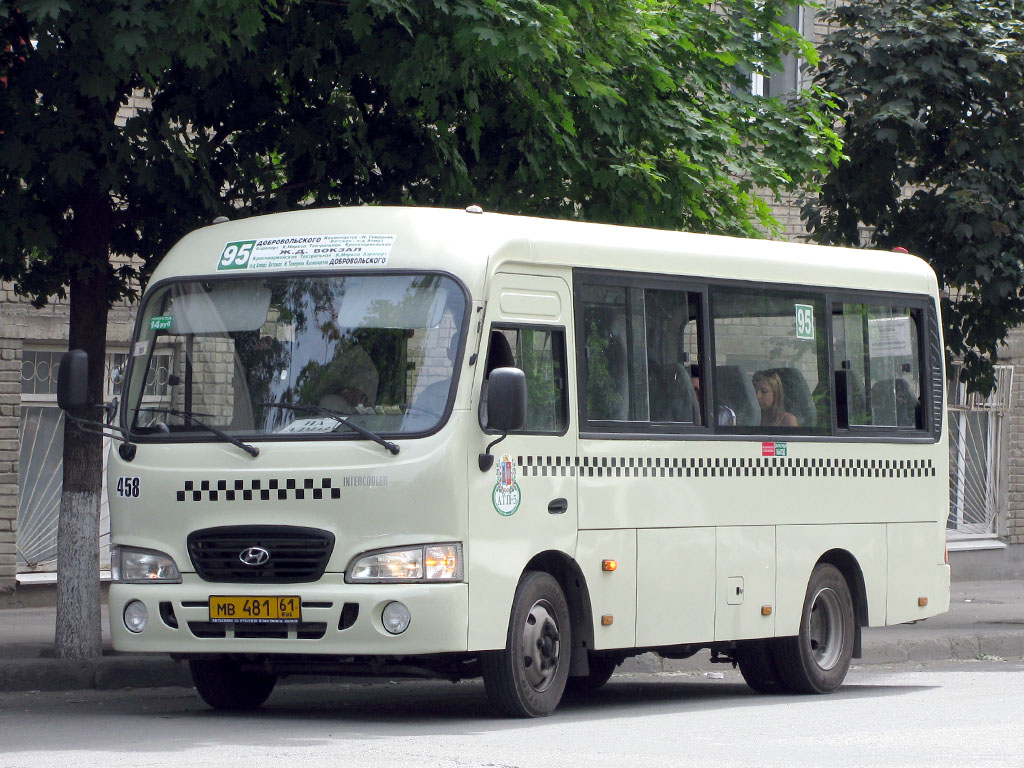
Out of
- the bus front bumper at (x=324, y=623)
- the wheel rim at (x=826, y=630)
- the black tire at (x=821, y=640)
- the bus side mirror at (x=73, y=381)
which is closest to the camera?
the bus front bumper at (x=324, y=623)

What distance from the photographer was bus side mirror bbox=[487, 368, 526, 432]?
908 cm

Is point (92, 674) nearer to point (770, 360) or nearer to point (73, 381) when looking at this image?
point (73, 381)

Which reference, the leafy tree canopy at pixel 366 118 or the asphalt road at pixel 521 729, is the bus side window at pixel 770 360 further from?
the asphalt road at pixel 521 729

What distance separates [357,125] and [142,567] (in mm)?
4009

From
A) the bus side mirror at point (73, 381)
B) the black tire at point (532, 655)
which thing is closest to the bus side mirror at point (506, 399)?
the black tire at point (532, 655)

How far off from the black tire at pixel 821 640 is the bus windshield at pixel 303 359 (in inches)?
147

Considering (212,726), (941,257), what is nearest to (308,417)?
(212,726)

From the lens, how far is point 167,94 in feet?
40.4

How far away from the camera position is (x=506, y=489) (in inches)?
374

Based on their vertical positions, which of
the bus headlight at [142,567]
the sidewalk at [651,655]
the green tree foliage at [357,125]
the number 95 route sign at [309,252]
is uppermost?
the green tree foliage at [357,125]

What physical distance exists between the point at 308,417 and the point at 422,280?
92cm

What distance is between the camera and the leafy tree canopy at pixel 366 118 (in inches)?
446

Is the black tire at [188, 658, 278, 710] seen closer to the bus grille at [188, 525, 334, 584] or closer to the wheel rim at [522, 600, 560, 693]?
the bus grille at [188, 525, 334, 584]

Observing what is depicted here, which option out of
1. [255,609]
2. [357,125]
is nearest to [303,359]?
[255,609]
